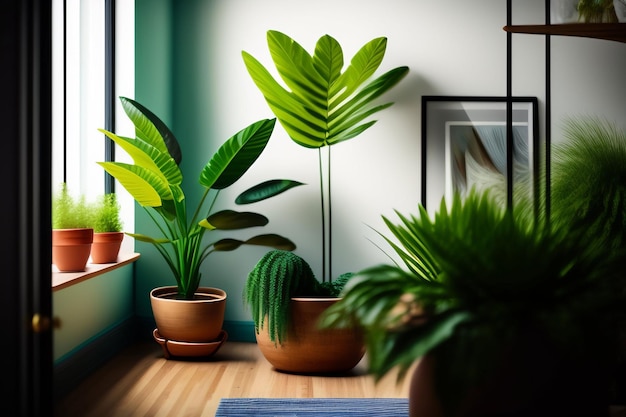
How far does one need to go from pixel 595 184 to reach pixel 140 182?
72.9 inches

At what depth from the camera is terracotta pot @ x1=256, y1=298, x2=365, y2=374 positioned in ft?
9.04

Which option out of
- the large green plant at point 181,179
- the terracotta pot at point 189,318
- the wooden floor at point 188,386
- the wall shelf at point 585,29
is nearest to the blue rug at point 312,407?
the wooden floor at point 188,386

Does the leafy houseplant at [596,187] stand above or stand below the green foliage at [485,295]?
above

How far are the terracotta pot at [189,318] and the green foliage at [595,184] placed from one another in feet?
5.25

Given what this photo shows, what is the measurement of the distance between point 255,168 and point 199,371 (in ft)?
3.83

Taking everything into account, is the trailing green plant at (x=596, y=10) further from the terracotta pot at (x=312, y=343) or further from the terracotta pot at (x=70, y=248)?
the terracotta pot at (x=70, y=248)

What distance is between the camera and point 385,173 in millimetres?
3455

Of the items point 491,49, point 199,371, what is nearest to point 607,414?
point 199,371

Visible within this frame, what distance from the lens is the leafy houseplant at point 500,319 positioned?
0.89 m

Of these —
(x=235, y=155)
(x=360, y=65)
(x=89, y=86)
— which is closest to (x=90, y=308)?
(x=235, y=155)

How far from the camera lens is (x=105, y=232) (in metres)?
2.81

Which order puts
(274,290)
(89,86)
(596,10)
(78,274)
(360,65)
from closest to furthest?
(596,10) < (78,274) < (274,290) < (89,86) < (360,65)

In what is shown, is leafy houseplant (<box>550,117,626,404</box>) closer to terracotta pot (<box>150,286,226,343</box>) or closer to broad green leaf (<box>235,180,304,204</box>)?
broad green leaf (<box>235,180,304,204</box>)

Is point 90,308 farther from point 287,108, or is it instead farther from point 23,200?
point 23,200
